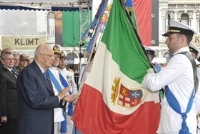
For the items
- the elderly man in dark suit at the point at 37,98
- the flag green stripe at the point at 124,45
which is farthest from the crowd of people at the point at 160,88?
the flag green stripe at the point at 124,45

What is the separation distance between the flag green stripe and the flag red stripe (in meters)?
0.37

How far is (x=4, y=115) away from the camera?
6293 mm

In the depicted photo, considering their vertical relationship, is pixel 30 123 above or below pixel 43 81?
below

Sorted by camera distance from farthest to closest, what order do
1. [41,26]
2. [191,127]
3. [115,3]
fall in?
[41,26] → [115,3] → [191,127]

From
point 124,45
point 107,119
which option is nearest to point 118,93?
point 107,119

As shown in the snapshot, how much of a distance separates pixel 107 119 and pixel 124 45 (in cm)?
84

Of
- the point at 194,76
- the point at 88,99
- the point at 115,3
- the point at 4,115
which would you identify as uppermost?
the point at 115,3

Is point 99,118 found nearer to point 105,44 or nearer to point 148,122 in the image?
point 148,122

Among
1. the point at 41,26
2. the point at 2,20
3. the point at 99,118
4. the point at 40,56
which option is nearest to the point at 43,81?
the point at 40,56

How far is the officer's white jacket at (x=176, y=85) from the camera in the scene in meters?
3.87

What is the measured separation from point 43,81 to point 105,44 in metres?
0.80

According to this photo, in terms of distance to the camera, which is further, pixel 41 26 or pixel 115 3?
pixel 41 26

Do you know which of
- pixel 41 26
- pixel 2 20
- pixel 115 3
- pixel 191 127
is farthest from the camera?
pixel 41 26

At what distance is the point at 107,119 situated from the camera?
463cm
